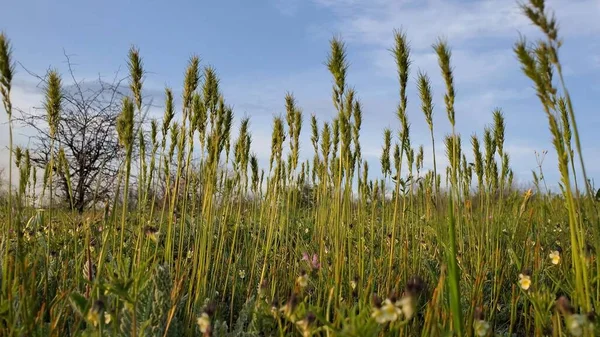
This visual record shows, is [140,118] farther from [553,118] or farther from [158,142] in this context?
[553,118]

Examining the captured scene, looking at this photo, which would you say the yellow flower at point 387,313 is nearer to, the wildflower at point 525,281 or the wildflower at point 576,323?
the wildflower at point 576,323

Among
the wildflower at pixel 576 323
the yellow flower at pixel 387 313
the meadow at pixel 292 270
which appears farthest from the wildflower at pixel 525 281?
the yellow flower at pixel 387 313

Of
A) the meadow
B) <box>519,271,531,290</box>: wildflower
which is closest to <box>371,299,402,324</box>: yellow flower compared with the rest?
the meadow

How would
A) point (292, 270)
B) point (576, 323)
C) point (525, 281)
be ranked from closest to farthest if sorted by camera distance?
point (576, 323) < point (525, 281) < point (292, 270)

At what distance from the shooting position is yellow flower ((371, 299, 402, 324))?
1.05m

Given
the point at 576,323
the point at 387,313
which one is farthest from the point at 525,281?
the point at 387,313

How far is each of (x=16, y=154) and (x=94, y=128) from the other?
12738mm

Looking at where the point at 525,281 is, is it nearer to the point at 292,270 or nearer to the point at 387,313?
the point at 387,313

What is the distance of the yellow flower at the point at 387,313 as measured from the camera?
1.05 metres

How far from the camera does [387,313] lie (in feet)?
3.53

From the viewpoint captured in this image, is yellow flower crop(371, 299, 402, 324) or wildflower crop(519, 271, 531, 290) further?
wildflower crop(519, 271, 531, 290)

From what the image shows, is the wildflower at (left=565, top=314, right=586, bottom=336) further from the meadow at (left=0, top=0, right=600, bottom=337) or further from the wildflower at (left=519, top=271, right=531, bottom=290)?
the wildflower at (left=519, top=271, right=531, bottom=290)

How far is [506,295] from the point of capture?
280 centimetres

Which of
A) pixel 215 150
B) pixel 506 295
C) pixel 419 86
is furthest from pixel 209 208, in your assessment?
pixel 506 295
